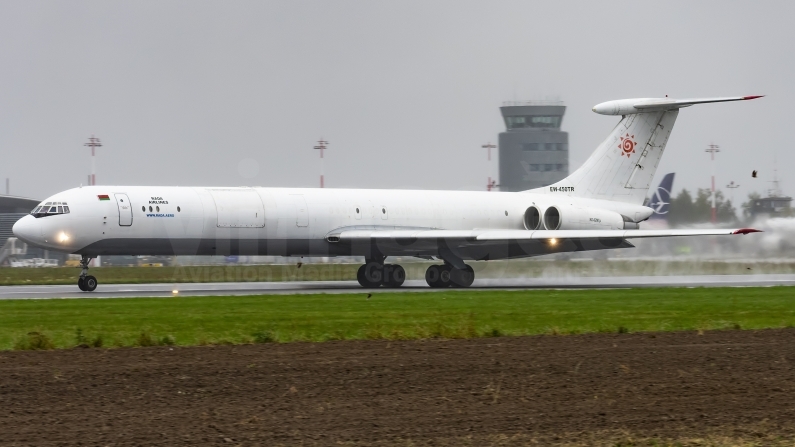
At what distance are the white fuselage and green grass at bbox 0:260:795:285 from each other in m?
5.82

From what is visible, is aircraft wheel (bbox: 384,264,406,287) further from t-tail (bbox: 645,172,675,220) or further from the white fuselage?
t-tail (bbox: 645,172,675,220)

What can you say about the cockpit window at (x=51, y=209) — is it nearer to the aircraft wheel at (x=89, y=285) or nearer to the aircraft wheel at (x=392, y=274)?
the aircraft wheel at (x=89, y=285)

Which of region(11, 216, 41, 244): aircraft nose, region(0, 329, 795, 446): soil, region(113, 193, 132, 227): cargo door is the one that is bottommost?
region(0, 329, 795, 446): soil

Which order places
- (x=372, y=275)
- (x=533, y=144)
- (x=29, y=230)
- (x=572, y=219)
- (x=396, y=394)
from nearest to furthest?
1. (x=396, y=394)
2. (x=29, y=230)
3. (x=372, y=275)
4. (x=572, y=219)
5. (x=533, y=144)

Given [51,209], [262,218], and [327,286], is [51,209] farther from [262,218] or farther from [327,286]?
[327,286]

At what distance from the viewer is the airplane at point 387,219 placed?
104ft

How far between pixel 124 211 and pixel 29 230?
304 cm

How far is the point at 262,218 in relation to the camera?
111ft

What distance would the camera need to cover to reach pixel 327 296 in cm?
2917

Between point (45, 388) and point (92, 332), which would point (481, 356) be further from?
point (92, 332)

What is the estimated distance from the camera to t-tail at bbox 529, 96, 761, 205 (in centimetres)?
3972

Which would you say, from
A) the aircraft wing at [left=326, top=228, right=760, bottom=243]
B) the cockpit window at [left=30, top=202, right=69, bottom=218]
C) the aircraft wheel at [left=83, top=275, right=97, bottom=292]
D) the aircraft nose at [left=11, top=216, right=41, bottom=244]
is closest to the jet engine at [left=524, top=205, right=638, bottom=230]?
the aircraft wing at [left=326, top=228, right=760, bottom=243]

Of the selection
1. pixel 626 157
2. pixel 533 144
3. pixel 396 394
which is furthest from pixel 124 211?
pixel 533 144

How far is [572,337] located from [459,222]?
67.6 ft
